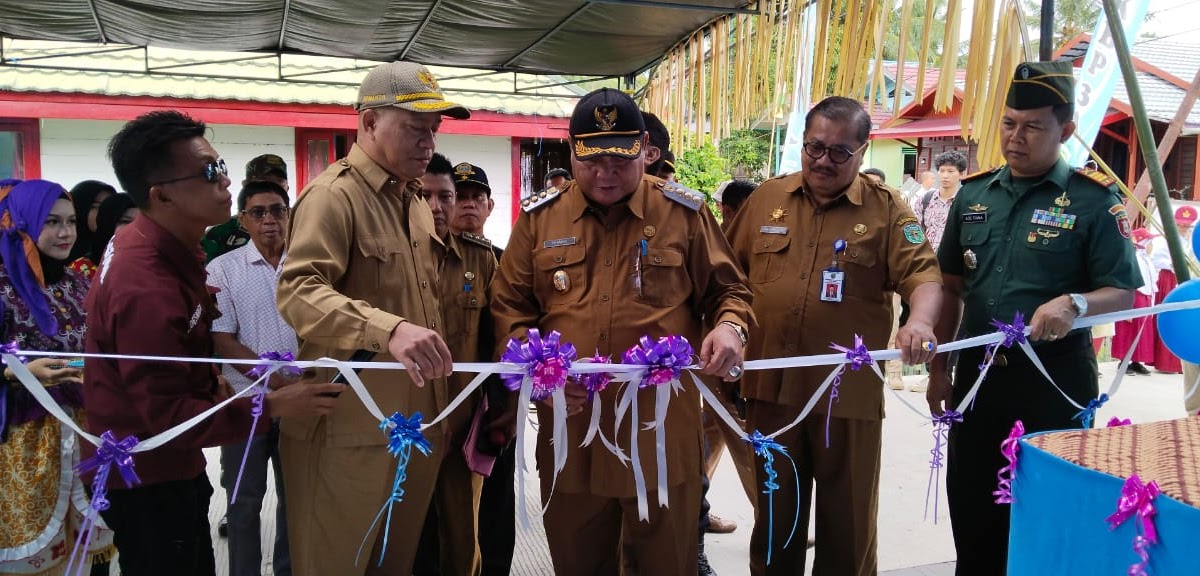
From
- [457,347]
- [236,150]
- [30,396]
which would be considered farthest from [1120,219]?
[236,150]

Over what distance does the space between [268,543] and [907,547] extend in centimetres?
330

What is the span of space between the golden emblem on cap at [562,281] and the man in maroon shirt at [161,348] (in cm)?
79

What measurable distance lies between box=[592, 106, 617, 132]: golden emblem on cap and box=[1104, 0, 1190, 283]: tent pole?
5.56ft

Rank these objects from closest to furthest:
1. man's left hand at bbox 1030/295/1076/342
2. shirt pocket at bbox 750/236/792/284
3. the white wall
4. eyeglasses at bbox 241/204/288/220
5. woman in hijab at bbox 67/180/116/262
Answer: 1. man's left hand at bbox 1030/295/1076/342
2. shirt pocket at bbox 750/236/792/284
3. eyeglasses at bbox 241/204/288/220
4. woman in hijab at bbox 67/180/116/262
5. the white wall

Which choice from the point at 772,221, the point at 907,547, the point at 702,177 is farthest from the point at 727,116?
the point at 702,177

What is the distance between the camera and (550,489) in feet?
9.09

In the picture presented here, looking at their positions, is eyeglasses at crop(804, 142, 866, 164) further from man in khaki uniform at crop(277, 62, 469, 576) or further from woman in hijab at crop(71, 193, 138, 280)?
woman in hijab at crop(71, 193, 138, 280)

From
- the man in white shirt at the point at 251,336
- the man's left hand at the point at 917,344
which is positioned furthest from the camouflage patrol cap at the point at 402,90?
the man's left hand at the point at 917,344

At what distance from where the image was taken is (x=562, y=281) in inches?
106

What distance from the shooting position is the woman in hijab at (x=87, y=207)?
4.02 metres

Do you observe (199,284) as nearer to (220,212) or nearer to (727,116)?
(220,212)

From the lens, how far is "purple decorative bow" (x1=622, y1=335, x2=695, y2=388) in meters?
2.36

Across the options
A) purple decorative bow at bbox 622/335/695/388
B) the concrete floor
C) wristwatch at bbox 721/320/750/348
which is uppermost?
wristwatch at bbox 721/320/750/348

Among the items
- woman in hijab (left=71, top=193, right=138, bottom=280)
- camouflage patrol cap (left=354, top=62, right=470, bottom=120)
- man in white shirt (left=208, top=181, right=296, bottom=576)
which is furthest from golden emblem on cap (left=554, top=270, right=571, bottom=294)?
woman in hijab (left=71, top=193, right=138, bottom=280)
